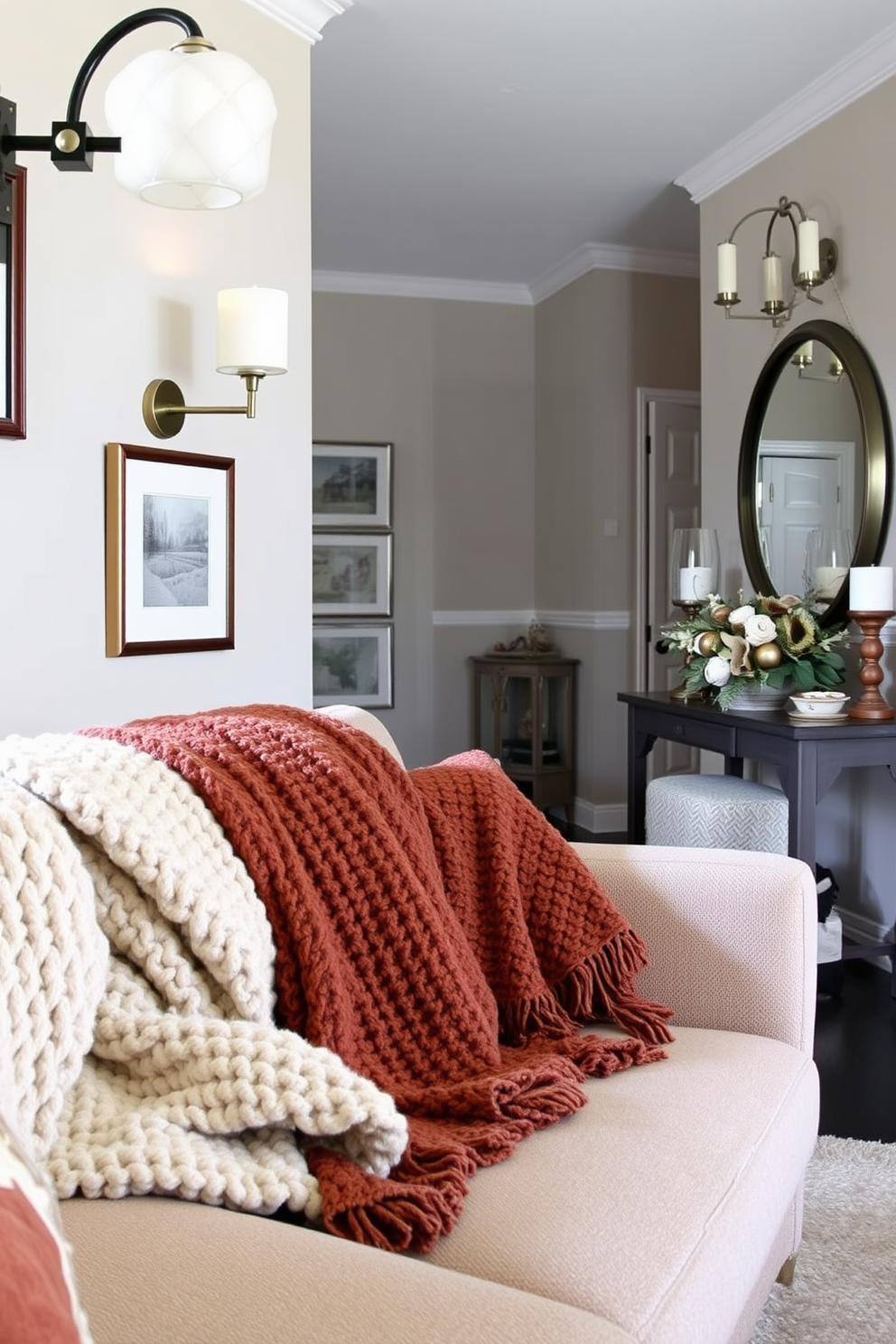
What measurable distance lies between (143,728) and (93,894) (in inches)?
15.2

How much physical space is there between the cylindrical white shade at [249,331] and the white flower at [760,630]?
1.51m

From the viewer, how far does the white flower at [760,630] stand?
3240 millimetres

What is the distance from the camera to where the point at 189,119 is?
1490mm

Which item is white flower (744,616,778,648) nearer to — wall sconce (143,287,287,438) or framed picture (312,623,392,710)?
wall sconce (143,287,287,438)

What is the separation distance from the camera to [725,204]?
422 cm

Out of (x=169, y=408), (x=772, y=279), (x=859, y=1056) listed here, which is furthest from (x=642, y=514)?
(x=169, y=408)

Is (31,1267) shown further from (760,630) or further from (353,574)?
(353,574)

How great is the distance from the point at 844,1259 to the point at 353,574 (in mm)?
4323

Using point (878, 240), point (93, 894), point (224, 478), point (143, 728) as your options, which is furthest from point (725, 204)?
point (93, 894)

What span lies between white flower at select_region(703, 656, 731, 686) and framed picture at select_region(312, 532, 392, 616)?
8.89 feet

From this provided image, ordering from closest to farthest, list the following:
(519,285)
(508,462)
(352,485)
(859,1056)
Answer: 1. (859,1056)
2. (352,485)
3. (519,285)
4. (508,462)

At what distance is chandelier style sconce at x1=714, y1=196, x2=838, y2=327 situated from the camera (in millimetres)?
3455

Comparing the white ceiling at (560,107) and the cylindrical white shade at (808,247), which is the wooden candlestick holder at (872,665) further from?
the white ceiling at (560,107)

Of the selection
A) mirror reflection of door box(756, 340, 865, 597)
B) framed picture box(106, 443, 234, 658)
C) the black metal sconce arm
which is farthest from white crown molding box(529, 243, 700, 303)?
the black metal sconce arm
